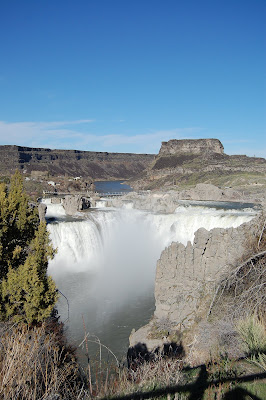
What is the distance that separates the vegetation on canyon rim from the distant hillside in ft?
197

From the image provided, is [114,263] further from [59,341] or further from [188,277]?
[59,341]

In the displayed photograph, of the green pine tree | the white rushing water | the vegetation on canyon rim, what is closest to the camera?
the vegetation on canyon rim

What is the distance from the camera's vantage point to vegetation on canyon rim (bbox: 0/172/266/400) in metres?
4.78

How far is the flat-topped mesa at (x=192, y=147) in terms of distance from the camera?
141 m

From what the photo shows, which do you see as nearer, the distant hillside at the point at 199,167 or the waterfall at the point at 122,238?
the waterfall at the point at 122,238

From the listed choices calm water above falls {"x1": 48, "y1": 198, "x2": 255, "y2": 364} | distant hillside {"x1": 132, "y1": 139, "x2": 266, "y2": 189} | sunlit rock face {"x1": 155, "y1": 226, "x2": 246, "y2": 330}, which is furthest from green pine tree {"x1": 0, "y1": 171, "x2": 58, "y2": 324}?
distant hillside {"x1": 132, "y1": 139, "x2": 266, "y2": 189}

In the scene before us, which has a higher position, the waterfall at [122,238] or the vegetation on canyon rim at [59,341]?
the vegetation on canyon rim at [59,341]

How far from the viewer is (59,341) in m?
9.66

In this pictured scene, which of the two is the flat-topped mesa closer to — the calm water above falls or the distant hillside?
the distant hillside

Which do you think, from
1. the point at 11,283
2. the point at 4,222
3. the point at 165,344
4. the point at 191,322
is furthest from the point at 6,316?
the point at 191,322

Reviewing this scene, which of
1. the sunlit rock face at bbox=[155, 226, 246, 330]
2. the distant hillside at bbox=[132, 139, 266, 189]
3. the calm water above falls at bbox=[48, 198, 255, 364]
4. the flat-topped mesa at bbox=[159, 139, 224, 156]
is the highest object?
the flat-topped mesa at bbox=[159, 139, 224, 156]

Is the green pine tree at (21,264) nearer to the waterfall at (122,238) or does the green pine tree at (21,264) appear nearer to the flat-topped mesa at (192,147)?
the waterfall at (122,238)

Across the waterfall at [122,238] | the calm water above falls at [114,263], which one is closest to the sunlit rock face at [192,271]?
the calm water above falls at [114,263]

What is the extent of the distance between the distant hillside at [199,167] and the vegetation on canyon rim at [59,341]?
5992cm
